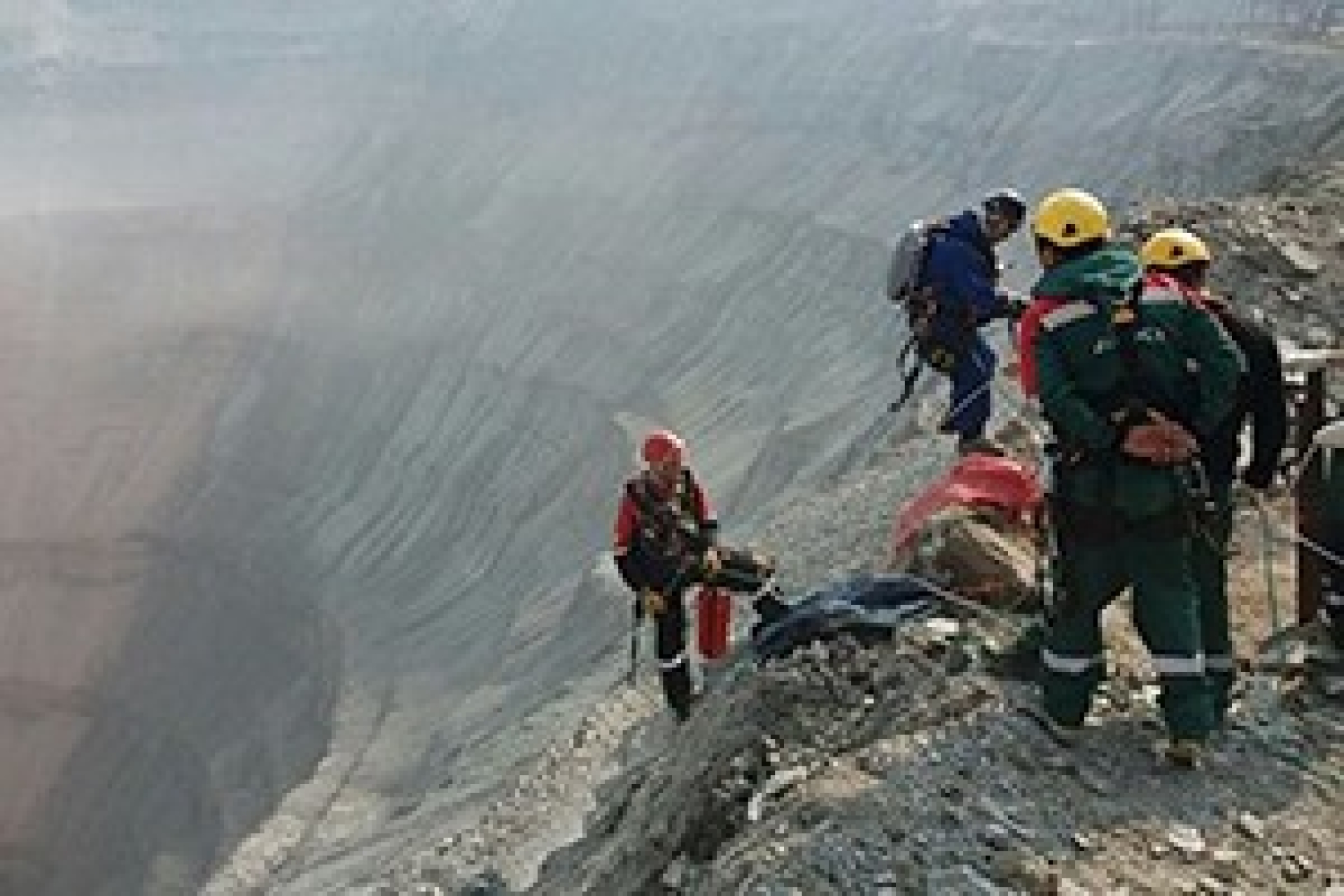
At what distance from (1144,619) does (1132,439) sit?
2.19ft

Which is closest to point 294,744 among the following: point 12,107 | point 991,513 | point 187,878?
point 187,878

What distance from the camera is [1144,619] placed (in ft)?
22.4

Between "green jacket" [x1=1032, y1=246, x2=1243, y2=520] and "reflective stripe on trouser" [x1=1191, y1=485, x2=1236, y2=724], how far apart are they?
0.44 m

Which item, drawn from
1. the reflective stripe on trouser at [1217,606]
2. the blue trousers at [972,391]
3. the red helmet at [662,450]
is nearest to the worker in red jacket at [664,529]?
the red helmet at [662,450]

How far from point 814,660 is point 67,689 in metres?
47.3

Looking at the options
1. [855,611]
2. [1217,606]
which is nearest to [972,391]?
[855,611]

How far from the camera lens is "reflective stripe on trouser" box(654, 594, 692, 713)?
1091 centimetres

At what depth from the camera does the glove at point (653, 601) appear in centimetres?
1074

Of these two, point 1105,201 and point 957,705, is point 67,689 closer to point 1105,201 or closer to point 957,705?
point 1105,201

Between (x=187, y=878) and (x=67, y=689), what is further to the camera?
(x=67, y=689)

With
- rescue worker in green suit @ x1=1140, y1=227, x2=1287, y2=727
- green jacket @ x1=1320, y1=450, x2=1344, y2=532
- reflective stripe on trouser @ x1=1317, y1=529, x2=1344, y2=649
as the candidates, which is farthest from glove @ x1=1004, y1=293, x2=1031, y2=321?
rescue worker in green suit @ x1=1140, y1=227, x2=1287, y2=727

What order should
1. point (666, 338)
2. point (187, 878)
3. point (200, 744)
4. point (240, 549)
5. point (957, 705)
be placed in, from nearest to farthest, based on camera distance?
point (957, 705) → point (187, 878) → point (200, 744) → point (666, 338) → point (240, 549)

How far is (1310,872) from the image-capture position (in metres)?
6.52

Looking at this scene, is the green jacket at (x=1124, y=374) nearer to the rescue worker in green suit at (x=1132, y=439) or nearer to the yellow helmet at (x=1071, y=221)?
the rescue worker in green suit at (x=1132, y=439)
